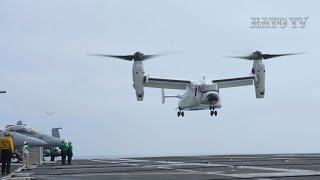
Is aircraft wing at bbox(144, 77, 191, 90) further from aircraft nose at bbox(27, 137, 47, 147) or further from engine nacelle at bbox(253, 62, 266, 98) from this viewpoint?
aircraft nose at bbox(27, 137, 47, 147)

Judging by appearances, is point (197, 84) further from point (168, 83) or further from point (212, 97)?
point (168, 83)

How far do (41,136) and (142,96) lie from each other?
1743 centimetres

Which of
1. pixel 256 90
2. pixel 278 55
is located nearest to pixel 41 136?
pixel 256 90

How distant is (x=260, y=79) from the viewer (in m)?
62.5

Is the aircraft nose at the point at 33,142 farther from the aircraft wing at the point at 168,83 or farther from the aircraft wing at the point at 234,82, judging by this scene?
the aircraft wing at the point at 234,82

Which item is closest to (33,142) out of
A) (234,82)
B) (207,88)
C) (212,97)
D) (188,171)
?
(188,171)

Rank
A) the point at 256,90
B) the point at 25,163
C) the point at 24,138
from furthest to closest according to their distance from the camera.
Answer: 1. the point at 256,90
2. the point at 24,138
3. the point at 25,163

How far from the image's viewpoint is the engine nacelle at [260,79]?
204 feet

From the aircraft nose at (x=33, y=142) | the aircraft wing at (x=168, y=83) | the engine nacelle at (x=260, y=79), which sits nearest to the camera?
the aircraft nose at (x=33, y=142)

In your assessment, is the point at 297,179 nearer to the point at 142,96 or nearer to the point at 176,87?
the point at 142,96

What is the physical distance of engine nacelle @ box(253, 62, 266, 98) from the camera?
204 feet

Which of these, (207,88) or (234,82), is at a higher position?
(234,82)

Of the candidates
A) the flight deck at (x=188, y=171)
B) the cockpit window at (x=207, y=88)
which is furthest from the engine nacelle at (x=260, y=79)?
the flight deck at (x=188, y=171)

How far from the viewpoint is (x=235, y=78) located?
238 feet
